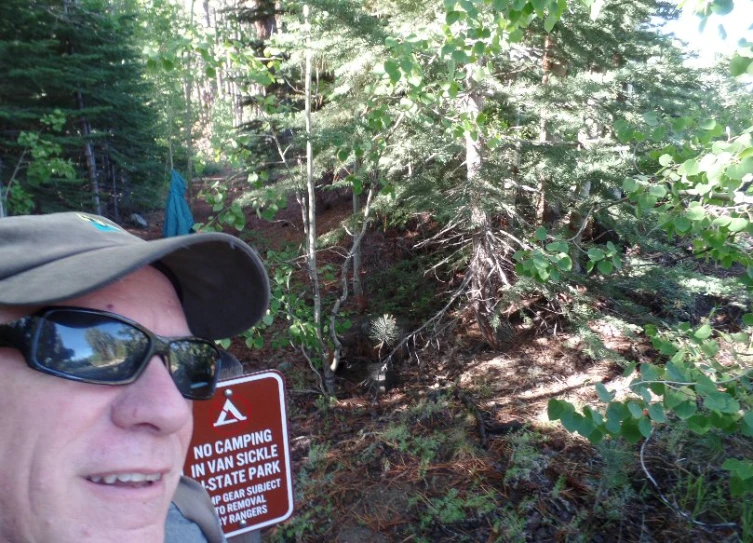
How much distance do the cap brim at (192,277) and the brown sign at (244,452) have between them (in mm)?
1053

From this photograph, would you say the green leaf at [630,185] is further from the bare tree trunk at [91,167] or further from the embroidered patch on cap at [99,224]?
the bare tree trunk at [91,167]

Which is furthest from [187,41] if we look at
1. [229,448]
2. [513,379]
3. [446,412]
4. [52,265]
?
[513,379]

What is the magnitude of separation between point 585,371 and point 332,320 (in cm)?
278

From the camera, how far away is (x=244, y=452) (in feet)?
8.13

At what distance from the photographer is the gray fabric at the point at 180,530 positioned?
145 centimetres

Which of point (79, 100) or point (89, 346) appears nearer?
point (89, 346)

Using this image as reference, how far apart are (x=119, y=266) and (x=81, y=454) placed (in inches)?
11.9

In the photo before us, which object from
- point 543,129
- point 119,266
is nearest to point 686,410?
point 119,266

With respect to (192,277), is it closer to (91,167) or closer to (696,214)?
(696,214)

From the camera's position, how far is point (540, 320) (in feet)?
22.8

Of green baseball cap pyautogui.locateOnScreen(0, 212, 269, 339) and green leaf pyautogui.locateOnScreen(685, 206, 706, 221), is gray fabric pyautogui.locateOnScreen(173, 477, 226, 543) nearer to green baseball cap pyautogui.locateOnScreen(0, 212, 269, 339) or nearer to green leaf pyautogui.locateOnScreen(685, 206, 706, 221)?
green baseball cap pyautogui.locateOnScreen(0, 212, 269, 339)

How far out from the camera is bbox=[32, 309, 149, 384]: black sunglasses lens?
90cm

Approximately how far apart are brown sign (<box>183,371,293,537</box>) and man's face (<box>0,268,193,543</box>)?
4.65 ft

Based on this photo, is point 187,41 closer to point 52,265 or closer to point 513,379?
point 52,265
